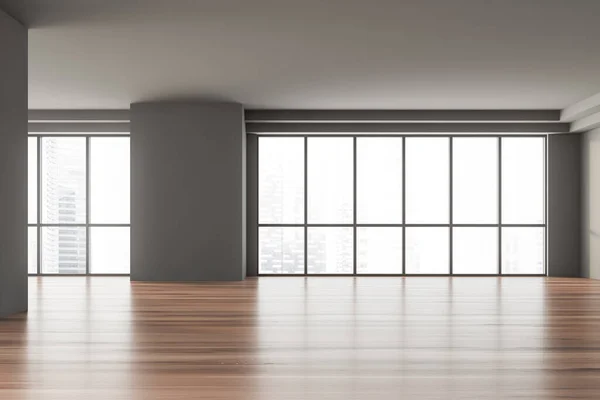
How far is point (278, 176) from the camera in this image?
12156mm

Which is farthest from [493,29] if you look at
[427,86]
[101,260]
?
[101,260]

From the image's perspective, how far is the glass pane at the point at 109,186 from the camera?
1236 cm

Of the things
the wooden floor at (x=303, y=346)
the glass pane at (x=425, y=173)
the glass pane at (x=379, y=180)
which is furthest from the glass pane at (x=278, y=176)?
the wooden floor at (x=303, y=346)

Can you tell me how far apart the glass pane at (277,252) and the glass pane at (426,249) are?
1.88m

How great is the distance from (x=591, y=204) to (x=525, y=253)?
1.37m

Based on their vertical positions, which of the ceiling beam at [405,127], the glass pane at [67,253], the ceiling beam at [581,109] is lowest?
the glass pane at [67,253]

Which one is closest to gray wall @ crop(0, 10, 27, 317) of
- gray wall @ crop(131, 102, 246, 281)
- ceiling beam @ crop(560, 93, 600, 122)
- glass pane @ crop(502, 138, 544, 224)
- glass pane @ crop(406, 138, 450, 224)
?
gray wall @ crop(131, 102, 246, 281)

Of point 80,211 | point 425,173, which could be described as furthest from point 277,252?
point 80,211

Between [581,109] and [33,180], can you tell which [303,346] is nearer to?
[581,109]

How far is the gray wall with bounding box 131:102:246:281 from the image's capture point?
10.8 metres

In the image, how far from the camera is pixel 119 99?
1051 cm

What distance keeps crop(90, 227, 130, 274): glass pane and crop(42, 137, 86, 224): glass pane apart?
16.2 inches

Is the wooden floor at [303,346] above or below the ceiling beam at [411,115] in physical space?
below

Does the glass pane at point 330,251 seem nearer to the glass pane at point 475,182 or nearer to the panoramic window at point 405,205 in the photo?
the panoramic window at point 405,205
